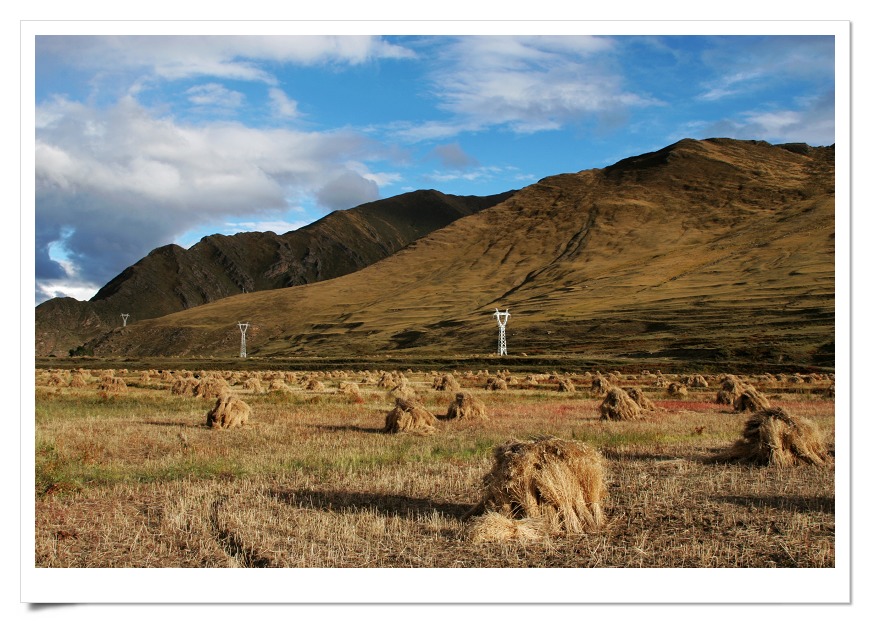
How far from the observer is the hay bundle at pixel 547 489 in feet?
32.4

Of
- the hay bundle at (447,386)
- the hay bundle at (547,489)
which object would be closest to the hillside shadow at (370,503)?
the hay bundle at (547,489)

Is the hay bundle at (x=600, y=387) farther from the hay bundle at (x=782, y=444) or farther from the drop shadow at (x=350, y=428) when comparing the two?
the hay bundle at (x=782, y=444)

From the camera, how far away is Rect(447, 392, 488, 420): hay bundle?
25.0 metres

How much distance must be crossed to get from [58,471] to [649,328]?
119213 mm

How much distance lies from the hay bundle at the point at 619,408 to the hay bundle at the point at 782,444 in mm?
10452

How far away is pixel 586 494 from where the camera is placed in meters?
10.4

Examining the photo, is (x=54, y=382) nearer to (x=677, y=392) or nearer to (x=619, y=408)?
(x=619, y=408)

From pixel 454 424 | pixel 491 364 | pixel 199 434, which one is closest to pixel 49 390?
pixel 199 434

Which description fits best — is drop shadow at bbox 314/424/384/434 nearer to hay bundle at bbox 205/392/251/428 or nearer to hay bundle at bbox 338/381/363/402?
hay bundle at bbox 205/392/251/428

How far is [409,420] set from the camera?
70.4ft

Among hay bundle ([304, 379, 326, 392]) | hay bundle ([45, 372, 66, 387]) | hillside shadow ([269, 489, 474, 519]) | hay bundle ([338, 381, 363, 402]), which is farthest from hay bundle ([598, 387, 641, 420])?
hay bundle ([45, 372, 66, 387])
